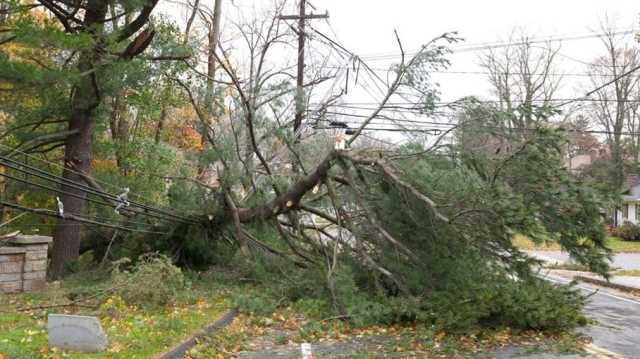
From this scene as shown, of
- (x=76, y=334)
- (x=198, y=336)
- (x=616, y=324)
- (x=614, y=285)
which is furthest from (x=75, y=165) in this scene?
(x=614, y=285)

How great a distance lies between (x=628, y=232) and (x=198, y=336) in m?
34.9

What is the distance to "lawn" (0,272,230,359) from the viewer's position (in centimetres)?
638

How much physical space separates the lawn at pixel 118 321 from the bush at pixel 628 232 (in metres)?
31.9

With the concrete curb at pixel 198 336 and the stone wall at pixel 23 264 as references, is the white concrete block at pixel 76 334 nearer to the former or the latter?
the concrete curb at pixel 198 336

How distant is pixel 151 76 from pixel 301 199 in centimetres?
444

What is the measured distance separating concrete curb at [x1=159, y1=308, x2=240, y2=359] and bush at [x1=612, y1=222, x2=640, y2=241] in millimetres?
32695

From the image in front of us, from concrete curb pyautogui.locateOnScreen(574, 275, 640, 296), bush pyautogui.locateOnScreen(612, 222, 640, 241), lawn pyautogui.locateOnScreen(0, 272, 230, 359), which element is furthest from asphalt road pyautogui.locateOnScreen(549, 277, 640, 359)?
bush pyautogui.locateOnScreen(612, 222, 640, 241)

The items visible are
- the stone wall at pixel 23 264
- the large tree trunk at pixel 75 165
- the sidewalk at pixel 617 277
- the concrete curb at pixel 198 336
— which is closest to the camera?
the concrete curb at pixel 198 336

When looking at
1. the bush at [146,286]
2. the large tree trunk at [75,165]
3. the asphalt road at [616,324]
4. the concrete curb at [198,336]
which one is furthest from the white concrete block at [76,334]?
the large tree trunk at [75,165]

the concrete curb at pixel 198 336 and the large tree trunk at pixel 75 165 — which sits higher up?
the large tree trunk at pixel 75 165

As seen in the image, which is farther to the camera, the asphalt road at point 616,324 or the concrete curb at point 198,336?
the asphalt road at point 616,324

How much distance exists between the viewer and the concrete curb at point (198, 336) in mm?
6910

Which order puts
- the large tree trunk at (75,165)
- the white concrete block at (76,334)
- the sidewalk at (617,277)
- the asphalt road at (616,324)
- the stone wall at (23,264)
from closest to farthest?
the white concrete block at (76,334), the asphalt road at (616,324), the stone wall at (23,264), the large tree trunk at (75,165), the sidewalk at (617,277)

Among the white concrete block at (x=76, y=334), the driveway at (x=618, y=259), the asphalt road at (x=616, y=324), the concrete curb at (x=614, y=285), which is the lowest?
the driveway at (x=618, y=259)
